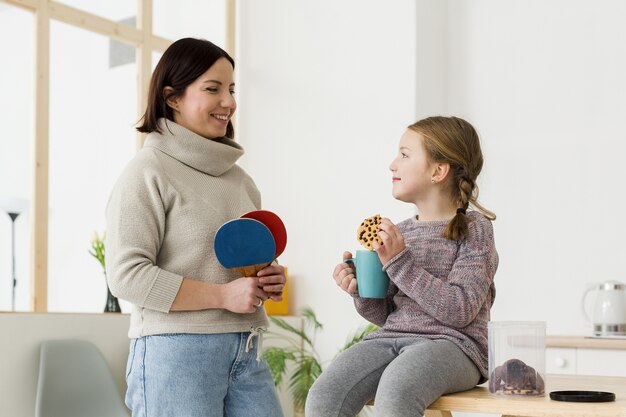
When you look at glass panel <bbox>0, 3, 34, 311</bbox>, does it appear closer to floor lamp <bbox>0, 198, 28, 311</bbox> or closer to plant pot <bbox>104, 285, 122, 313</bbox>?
floor lamp <bbox>0, 198, 28, 311</bbox>

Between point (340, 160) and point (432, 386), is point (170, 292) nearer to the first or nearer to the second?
point (432, 386)

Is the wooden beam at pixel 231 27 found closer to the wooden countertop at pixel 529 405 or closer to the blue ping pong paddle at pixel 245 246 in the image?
the blue ping pong paddle at pixel 245 246

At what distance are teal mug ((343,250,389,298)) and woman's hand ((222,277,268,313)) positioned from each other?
0.20m

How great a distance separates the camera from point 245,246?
1.67m

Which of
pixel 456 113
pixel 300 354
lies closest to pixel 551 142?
pixel 456 113

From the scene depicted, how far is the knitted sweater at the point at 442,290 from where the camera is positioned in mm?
1627

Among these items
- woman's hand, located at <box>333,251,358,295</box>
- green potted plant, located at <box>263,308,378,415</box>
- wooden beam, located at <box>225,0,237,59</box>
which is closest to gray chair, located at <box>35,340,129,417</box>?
green potted plant, located at <box>263,308,378,415</box>

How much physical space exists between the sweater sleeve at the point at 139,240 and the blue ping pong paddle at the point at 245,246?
0.34 feet

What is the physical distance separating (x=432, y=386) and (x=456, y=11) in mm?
3118

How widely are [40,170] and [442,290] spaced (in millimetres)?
2672

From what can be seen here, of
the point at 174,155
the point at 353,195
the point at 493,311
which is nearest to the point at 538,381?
the point at 174,155

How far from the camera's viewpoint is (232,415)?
1.77 metres

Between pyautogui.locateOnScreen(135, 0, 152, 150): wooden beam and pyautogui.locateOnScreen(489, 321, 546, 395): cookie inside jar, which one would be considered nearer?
pyautogui.locateOnScreen(489, 321, 546, 395): cookie inside jar

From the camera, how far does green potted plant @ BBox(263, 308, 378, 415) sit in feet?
13.5
